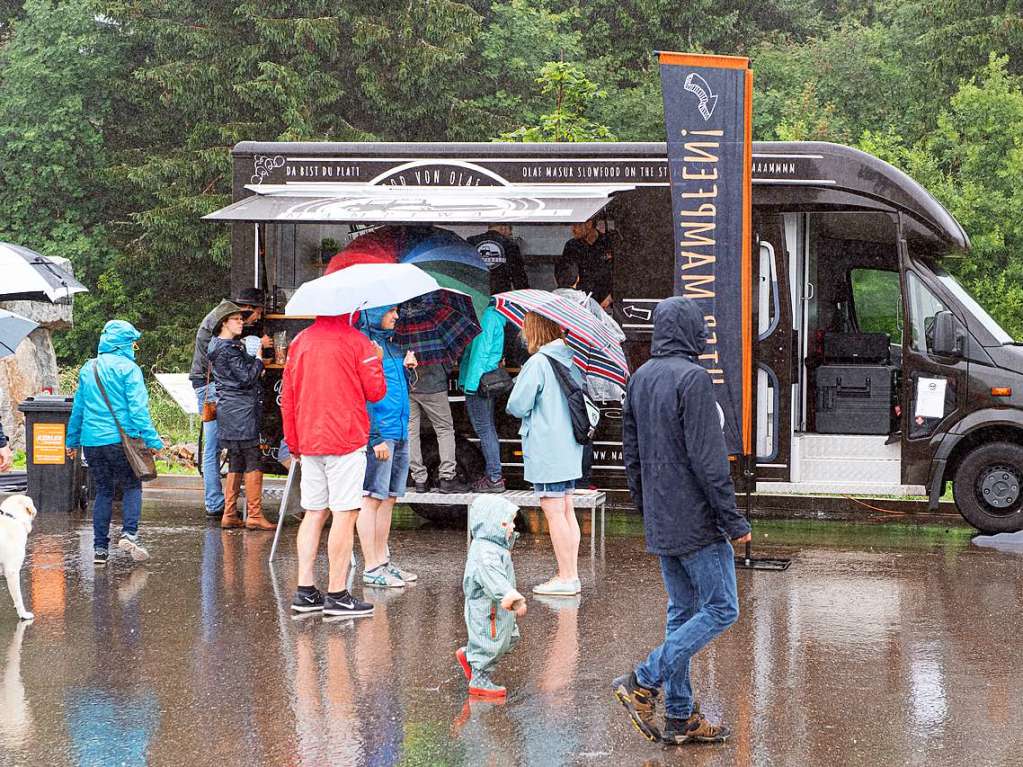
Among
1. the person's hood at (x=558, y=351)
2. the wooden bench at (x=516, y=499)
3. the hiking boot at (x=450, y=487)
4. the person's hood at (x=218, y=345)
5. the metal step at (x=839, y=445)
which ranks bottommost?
the wooden bench at (x=516, y=499)

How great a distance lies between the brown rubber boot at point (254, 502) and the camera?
11711mm

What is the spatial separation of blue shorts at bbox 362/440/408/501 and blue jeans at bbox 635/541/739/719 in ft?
10.8

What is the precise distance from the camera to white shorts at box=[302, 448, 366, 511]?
7.86 m

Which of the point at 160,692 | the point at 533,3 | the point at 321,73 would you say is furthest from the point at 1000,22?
the point at 160,692

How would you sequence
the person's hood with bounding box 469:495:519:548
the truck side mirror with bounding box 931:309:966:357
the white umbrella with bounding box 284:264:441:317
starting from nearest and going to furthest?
the person's hood with bounding box 469:495:519:548
the white umbrella with bounding box 284:264:441:317
the truck side mirror with bounding box 931:309:966:357

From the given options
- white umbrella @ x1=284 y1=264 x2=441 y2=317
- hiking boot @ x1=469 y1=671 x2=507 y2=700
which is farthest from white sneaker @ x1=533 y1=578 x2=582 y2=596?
hiking boot @ x1=469 y1=671 x2=507 y2=700

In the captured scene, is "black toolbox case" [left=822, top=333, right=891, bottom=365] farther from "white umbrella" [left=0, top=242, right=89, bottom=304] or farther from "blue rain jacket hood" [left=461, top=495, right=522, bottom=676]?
"white umbrella" [left=0, top=242, right=89, bottom=304]

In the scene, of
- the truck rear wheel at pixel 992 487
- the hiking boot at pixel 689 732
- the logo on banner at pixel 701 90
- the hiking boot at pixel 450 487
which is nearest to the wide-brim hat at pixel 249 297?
the hiking boot at pixel 450 487

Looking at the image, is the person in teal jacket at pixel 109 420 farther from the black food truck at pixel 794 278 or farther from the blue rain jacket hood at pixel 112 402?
the black food truck at pixel 794 278

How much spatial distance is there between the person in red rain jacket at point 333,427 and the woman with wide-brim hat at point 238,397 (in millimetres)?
3524

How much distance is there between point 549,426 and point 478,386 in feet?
8.81

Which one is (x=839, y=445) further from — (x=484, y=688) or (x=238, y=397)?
(x=484, y=688)

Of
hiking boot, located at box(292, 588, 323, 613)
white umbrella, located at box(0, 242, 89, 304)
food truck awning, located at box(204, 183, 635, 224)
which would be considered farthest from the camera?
food truck awning, located at box(204, 183, 635, 224)

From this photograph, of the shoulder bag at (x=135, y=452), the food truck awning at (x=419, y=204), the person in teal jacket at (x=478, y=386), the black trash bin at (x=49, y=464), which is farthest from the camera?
the black trash bin at (x=49, y=464)
